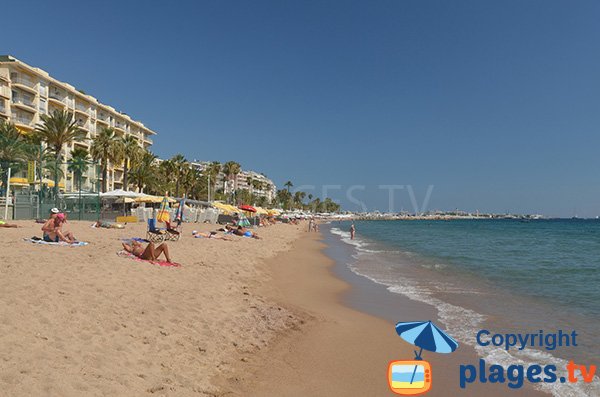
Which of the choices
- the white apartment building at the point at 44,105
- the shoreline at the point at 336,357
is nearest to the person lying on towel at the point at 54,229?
the shoreline at the point at 336,357

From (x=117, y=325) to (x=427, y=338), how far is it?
13.7 ft

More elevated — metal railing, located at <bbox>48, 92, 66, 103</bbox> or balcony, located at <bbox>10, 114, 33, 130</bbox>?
metal railing, located at <bbox>48, 92, 66, 103</bbox>

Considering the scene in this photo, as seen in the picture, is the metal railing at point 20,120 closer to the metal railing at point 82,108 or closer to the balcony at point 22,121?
the balcony at point 22,121

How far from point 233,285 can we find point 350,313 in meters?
2.94

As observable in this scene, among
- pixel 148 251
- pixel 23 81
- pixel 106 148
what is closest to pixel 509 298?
pixel 148 251

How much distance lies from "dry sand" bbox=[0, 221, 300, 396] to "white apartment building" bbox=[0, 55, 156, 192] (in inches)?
1285

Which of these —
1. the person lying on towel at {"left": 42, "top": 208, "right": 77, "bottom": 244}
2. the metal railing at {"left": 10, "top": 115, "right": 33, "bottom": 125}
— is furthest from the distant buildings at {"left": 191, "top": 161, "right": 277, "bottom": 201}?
the person lying on towel at {"left": 42, "top": 208, "right": 77, "bottom": 244}

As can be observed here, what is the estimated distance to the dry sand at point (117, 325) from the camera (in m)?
4.19

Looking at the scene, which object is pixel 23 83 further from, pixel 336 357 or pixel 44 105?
pixel 336 357

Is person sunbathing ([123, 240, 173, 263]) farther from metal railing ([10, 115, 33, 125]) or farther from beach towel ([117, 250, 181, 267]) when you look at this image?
metal railing ([10, 115, 33, 125])

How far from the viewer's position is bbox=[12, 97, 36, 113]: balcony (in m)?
47.1

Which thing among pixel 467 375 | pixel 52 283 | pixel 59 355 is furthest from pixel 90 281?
pixel 467 375

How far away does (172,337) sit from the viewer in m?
5.86

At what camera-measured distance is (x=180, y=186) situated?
223 feet
